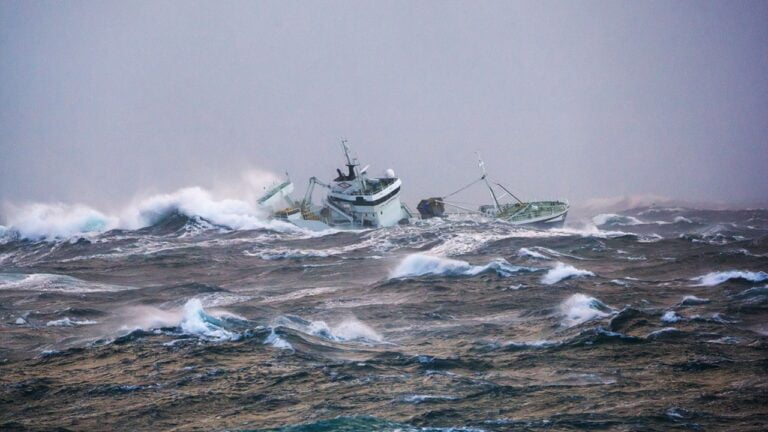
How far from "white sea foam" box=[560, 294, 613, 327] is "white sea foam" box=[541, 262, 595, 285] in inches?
216

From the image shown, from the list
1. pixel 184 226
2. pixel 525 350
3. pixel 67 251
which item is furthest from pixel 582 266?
pixel 184 226

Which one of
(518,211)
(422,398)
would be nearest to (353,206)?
(518,211)

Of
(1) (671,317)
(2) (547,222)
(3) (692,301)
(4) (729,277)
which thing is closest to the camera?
(1) (671,317)

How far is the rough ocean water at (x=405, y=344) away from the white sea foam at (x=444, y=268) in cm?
19

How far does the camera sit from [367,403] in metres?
17.8

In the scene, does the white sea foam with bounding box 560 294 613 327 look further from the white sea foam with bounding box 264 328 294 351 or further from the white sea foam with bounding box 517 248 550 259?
the white sea foam with bounding box 517 248 550 259

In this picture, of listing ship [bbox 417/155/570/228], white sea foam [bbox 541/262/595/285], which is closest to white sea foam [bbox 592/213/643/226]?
listing ship [bbox 417/155/570/228]

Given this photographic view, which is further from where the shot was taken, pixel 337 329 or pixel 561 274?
pixel 561 274

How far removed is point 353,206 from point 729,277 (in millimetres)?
51779

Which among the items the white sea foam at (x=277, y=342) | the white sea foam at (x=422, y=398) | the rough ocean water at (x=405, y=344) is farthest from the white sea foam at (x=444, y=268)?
the white sea foam at (x=422, y=398)

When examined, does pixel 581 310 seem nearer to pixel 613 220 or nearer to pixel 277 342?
pixel 277 342

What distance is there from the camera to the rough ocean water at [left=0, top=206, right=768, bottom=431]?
17078 millimetres

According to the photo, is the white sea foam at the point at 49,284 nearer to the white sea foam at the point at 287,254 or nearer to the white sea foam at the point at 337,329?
the white sea foam at the point at 287,254

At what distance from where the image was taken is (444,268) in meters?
42.2
